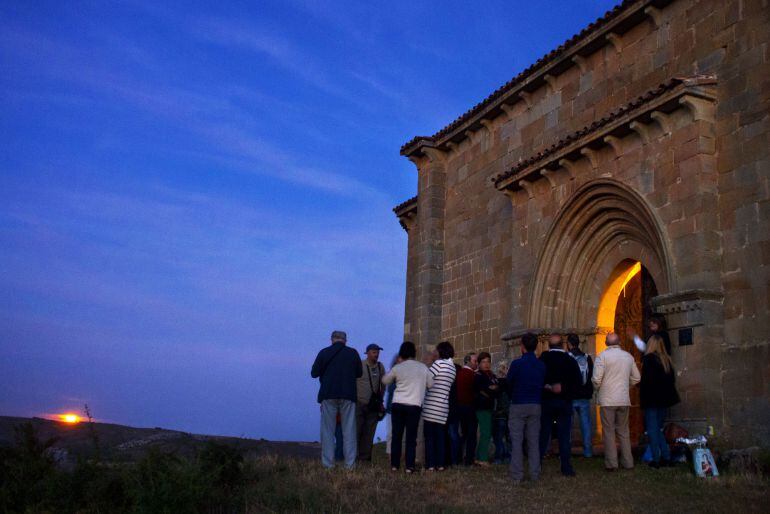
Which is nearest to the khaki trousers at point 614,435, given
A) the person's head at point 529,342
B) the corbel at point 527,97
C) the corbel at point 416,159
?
the person's head at point 529,342

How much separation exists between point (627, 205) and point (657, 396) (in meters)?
3.22

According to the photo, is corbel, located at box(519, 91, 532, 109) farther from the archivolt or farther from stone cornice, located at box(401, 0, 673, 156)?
the archivolt

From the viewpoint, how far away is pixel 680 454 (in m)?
10.1

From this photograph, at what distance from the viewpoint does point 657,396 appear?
9.95 meters

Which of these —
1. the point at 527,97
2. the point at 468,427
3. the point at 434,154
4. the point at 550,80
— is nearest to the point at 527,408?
the point at 468,427

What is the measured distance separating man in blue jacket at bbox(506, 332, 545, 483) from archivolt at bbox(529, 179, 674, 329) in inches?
132

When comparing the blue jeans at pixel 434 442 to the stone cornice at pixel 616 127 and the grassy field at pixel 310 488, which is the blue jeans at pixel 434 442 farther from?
the stone cornice at pixel 616 127

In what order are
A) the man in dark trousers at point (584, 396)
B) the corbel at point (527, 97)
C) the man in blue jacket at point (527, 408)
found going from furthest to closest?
the corbel at point (527, 97)
the man in dark trousers at point (584, 396)
the man in blue jacket at point (527, 408)

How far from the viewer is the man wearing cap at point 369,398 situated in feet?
36.6

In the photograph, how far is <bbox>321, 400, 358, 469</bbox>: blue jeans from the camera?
10.3m

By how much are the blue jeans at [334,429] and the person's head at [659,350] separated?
3661 mm

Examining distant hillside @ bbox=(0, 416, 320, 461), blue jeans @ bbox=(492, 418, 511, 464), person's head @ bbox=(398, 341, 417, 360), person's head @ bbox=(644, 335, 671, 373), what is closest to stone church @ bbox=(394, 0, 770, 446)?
person's head @ bbox=(644, 335, 671, 373)

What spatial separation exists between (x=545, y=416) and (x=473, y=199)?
23.9 feet

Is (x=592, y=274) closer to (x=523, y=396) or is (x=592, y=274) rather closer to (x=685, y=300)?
(x=685, y=300)
